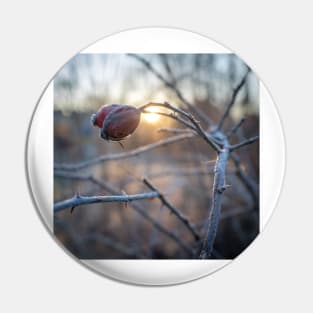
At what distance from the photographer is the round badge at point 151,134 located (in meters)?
0.94

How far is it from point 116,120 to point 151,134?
0.28m

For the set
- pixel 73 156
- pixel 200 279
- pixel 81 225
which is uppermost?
pixel 73 156

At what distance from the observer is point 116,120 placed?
0.81 meters

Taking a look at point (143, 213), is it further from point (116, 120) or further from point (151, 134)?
point (116, 120)

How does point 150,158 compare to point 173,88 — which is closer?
point 173,88

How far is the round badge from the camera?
0.94 meters

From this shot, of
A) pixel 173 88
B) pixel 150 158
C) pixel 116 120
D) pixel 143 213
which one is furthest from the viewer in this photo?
pixel 150 158

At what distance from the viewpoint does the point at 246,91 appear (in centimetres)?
101

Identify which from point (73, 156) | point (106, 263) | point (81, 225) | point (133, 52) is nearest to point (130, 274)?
point (106, 263)

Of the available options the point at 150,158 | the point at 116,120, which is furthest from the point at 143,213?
the point at 116,120

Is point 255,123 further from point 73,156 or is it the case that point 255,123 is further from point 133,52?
point 73,156

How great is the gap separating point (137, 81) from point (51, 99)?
7.6 inches

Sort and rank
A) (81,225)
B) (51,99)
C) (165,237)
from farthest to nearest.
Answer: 1. (165,237)
2. (81,225)
3. (51,99)

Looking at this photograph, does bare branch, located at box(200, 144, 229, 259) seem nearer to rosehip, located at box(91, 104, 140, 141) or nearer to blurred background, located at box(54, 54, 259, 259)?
blurred background, located at box(54, 54, 259, 259)
